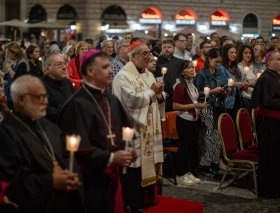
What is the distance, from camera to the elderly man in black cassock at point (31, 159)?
3.91 m

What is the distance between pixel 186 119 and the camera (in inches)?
334

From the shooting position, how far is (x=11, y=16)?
41.2 meters

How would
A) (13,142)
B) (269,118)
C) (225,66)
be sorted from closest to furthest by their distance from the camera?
(13,142) < (269,118) < (225,66)

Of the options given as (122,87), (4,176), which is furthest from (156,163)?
(4,176)

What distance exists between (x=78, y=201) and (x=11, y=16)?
38.5 m

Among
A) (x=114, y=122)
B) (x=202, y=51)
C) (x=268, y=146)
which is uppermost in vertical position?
(x=202, y=51)

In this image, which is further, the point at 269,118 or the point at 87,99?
the point at 269,118

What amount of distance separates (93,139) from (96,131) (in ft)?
0.23

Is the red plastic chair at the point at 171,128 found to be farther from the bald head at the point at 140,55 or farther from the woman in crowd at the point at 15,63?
the woman in crowd at the point at 15,63

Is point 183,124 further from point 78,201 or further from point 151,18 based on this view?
point 151,18

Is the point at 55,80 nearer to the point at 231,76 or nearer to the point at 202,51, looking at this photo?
the point at 231,76

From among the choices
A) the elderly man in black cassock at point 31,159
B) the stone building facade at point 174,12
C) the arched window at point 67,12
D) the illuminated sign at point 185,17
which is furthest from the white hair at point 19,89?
the illuminated sign at point 185,17

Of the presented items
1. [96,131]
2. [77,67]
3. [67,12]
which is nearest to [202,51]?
[77,67]

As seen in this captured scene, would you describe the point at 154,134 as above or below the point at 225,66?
below
